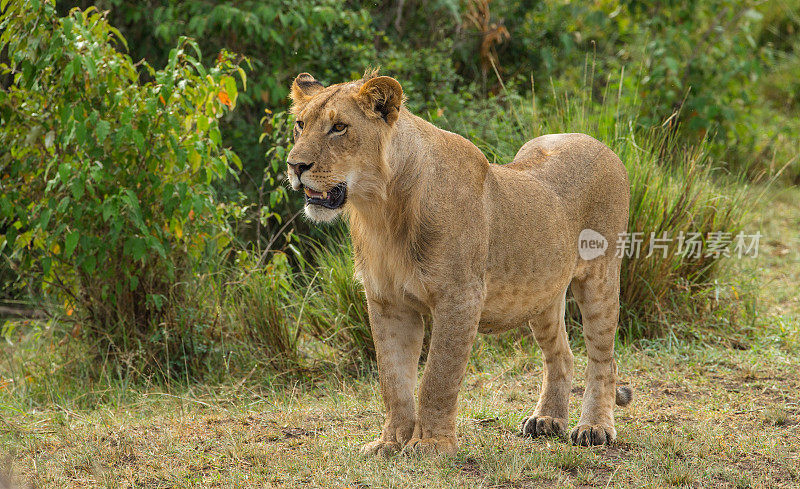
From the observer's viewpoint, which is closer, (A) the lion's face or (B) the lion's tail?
(A) the lion's face

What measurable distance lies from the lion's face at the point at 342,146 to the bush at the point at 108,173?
6.32 feet

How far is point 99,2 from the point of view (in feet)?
28.2

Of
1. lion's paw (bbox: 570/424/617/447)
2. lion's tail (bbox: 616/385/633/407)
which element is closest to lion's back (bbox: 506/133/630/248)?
lion's tail (bbox: 616/385/633/407)

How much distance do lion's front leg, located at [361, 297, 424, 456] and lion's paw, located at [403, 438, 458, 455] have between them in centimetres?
11

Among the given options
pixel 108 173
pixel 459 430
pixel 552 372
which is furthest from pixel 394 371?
pixel 108 173

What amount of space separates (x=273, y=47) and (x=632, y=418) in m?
5.20

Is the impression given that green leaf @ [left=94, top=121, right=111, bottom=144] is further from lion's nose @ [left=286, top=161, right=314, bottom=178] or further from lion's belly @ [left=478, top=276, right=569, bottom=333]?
lion's belly @ [left=478, top=276, right=569, bottom=333]

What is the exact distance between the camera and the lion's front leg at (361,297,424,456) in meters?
4.24

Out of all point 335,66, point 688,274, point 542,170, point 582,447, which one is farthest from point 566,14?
point 582,447

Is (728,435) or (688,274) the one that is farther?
(688,274)

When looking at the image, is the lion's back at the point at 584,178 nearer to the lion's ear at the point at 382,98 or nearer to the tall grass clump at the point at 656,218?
the lion's ear at the point at 382,98

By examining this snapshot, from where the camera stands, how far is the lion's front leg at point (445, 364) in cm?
404

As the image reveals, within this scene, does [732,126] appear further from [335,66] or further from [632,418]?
[632,418]

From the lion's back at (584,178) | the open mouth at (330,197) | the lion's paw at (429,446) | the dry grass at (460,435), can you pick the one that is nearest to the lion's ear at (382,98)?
the open mouth at (330,197)
